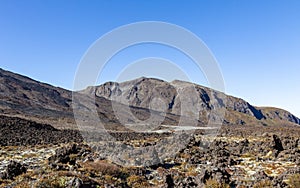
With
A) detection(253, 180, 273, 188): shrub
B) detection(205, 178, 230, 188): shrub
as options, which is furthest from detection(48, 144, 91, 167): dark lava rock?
detection(253, 180, 273, 188): shrub

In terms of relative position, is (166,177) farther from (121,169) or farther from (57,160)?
(57,160)

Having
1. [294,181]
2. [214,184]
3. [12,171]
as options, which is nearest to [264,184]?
[294,181]

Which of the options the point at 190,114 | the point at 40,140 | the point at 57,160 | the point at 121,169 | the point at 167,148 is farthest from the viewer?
the point at 190,114

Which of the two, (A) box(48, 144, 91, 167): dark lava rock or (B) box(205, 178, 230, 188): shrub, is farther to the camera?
(A) box(48, 144, 91, 167): dark lava rock

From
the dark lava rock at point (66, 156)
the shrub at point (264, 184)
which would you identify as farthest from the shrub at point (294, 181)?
the dark lava rock at point (66, 156)

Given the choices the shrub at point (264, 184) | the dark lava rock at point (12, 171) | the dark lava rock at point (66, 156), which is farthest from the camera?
the dark lava rock at point (66, 156)

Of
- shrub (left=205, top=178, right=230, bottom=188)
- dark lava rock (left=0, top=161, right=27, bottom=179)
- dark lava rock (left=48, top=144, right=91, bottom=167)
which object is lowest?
shrub (left=205, top=178, right=230, bottom=188)

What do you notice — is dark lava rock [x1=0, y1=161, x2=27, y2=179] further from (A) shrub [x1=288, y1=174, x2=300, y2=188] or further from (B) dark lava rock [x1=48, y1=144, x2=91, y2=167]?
(A) shrub [x1=288, y1=174, x2=300, y2=188]

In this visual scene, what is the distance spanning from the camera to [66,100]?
153 metres

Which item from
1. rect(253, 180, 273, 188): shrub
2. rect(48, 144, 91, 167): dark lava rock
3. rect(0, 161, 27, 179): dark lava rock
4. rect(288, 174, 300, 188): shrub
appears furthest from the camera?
rect(48, 144, 91, 167): dark lava rock

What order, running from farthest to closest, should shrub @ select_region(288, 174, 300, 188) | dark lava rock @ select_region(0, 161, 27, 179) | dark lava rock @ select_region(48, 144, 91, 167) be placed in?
dark lava rock @ select_region(48, 144, 91, 167) < dark lava rock @ select_region(0, 161, 27, 179) < shrub @ select_region(288, 174, 300, 188)

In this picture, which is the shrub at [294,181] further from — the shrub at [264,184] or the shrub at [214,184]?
the shrub at [214,184]

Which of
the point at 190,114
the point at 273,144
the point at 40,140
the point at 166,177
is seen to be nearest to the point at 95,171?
the point at 166,177

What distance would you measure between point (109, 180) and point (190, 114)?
17435cm
